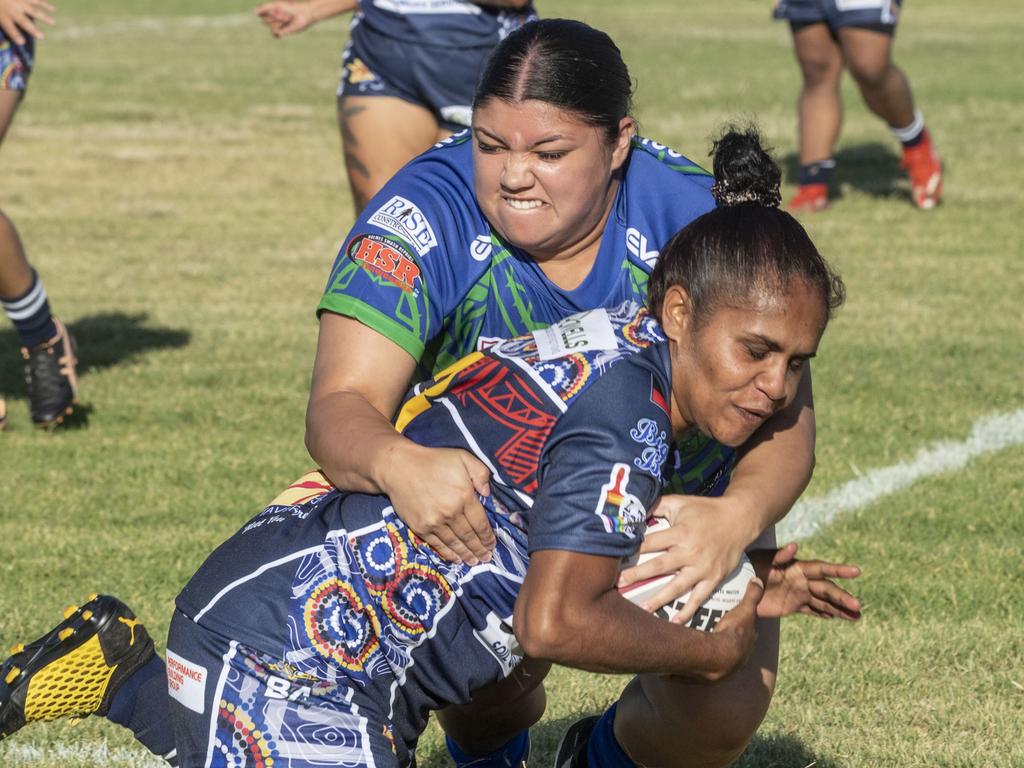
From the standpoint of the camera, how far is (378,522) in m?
2.81

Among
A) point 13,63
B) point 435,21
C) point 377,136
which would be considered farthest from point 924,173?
point 13,63

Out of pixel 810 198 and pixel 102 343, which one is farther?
pixel 810 198

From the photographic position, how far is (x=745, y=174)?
3156 mm


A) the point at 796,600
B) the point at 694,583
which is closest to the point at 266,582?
the point at 694,583

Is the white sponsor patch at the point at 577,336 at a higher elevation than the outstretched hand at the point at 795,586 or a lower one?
higher

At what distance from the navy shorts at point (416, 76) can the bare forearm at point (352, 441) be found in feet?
11.0

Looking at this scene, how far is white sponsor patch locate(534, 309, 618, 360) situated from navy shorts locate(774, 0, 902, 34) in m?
7.01

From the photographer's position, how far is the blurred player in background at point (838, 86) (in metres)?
9.47

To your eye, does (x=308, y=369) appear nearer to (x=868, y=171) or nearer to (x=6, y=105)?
(x=6, y=105)

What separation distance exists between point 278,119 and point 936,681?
10.9m

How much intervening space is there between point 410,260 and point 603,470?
0.75 meters

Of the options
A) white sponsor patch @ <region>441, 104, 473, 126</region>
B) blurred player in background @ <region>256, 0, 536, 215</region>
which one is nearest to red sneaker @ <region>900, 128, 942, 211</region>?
blurred player in background @ <region>256, 0, 536, 215</region>

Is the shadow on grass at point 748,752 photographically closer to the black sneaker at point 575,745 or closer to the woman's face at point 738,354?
the black sneaker at point 575,745

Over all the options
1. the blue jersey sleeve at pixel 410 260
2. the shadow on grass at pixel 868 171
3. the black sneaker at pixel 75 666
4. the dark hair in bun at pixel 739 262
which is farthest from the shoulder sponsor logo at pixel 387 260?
the shadow on grass at pixel 868 171
